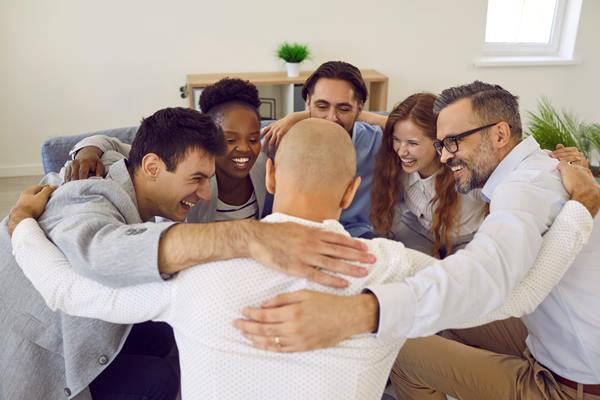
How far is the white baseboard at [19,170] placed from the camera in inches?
168

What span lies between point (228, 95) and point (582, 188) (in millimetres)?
1290

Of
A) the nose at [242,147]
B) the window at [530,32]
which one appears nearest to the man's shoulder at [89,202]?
the nose at [242,147]

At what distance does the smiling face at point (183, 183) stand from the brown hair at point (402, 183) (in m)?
0.79

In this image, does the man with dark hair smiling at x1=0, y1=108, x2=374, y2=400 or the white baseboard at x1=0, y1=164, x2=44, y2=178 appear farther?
the white baseboard at x1=0, y1=164, x2=44, y2=178

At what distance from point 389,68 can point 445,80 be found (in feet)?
A: 1.79

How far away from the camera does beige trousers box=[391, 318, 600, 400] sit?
139 cm

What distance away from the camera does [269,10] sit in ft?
13.7

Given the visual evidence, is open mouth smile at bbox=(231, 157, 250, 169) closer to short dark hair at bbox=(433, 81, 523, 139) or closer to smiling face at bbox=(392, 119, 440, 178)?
smiling face at bbox=(392, 119, 440, 178)

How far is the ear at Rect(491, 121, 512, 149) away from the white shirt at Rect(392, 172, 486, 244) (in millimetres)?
478

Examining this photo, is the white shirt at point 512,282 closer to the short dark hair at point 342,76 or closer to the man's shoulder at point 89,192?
the man's shoulder at point 89,192

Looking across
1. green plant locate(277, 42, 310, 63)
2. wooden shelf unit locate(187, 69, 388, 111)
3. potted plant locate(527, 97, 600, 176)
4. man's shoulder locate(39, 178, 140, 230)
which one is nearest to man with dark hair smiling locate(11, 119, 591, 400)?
man's shoulder locate(39, 178, 140, 230)

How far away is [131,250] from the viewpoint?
3.40 feet

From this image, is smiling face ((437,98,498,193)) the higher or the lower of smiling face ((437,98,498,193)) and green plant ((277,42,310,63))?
the lower

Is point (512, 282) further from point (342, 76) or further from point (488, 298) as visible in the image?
point (342, 76)
